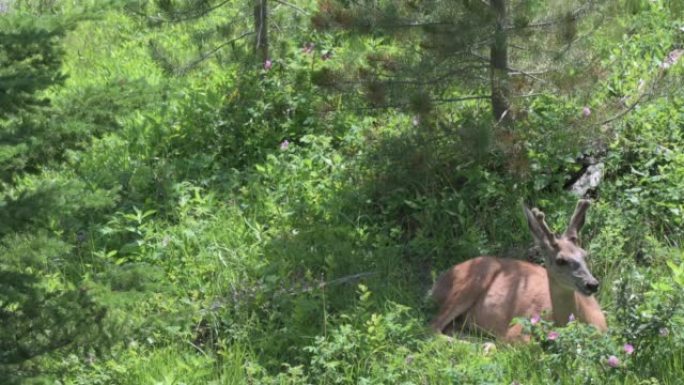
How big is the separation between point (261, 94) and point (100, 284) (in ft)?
12.9

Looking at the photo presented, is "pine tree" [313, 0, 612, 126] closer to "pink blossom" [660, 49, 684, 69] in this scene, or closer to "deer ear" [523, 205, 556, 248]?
"pink blossom" [660, 49, 684, 69]

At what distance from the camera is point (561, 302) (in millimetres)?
6891

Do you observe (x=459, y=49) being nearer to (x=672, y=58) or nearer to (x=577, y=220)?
(x=577, y=220)

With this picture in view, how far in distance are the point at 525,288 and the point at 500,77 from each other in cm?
172

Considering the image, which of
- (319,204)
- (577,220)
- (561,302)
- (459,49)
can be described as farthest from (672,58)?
(561,302)

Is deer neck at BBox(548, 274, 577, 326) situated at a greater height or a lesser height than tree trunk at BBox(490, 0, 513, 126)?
lesser

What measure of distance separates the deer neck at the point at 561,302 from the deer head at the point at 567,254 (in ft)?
0.09

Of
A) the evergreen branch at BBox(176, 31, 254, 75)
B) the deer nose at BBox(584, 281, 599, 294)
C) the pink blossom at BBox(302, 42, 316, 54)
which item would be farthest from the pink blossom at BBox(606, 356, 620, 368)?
the evergreen branch at BBox(176, 31, 254, 75)

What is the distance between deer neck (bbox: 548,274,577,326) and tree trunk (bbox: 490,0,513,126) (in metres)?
1.76

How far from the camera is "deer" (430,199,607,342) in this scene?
6828 mm

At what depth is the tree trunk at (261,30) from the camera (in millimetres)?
10109

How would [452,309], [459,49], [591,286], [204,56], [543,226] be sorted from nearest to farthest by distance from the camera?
[591,286], [543,226], [452,309], [459,49], [204,56]

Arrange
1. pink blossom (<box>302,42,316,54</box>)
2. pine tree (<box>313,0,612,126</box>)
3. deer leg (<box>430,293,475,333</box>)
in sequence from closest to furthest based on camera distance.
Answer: deer leg (<box>430,293,475,333</box>) → pine tree (<box>313,0,612,126</box>) → pink blossom (<box>302,42,316,54</box>)

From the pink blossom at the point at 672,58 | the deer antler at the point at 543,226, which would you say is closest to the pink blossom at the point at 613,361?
the deer antler at the point at 543,226
